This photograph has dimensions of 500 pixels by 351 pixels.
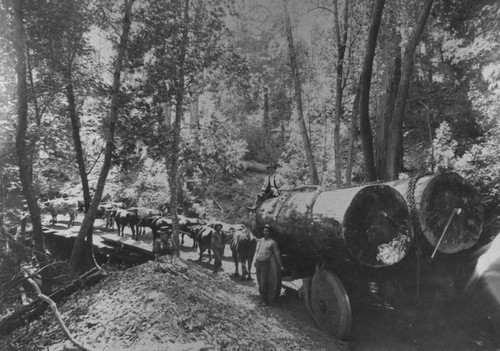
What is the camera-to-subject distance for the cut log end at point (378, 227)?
17.9ft

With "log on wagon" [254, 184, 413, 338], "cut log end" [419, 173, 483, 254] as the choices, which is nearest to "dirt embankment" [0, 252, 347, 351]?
"log on wagon" [254, 184, 413, 338]

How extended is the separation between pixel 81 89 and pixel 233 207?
427 inches

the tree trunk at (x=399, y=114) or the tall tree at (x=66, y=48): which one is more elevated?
the tall tree at (x=66, y=48)

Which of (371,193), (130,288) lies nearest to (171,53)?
(130,288)

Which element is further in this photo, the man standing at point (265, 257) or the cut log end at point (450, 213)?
the man standing at point (265, 257)

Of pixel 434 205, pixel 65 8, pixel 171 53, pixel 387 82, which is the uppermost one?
pixel 65 8

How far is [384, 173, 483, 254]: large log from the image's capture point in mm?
5543

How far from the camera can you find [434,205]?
560cm

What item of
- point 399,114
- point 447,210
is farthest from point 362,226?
point 399,114

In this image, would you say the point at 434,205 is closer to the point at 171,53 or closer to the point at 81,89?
the point at 171,53

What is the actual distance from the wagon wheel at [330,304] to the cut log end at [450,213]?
1.72 metres

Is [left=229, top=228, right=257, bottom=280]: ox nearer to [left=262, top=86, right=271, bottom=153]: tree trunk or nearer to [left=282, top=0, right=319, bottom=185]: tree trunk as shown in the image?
[left=282, top=0, right=319, bottom=185]: tree trunk

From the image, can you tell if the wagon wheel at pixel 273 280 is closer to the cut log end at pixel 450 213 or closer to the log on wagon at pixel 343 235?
the log on wagon at pixel 343 235

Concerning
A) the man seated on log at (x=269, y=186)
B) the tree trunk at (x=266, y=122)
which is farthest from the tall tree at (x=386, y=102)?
the tree trunk at (x=266, y=122)
